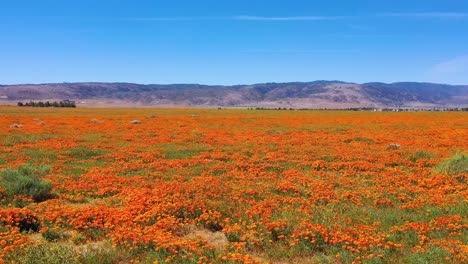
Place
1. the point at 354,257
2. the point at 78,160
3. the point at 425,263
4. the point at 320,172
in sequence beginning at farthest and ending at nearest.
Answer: the point at 78,160 < the point at 320,172 < the point at 354,257 < the point at 425,263

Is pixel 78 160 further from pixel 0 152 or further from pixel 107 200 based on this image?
pixel 107 200

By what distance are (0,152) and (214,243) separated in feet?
62.1

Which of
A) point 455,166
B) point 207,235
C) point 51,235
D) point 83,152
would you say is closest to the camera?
point 51,235

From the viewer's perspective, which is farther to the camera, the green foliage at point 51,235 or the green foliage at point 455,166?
the green foliage at point 455,166

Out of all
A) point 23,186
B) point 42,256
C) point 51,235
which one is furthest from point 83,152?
point 42,256

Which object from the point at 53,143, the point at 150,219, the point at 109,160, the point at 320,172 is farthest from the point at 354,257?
the point at 53,143

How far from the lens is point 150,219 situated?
10430mm

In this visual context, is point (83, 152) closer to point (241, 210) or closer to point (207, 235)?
point (241, 210)

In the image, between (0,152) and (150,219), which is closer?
(150,219)

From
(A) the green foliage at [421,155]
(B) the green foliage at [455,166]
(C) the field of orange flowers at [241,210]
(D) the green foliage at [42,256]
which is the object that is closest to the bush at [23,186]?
(C) the field of orange flowers at [241,210]

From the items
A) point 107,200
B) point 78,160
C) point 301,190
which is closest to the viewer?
point 107,200

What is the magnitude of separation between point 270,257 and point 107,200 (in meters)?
7.01

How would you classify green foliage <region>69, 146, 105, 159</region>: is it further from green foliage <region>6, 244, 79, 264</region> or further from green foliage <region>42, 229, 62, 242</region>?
green foliage <region>6, 244, 79, 264</region>

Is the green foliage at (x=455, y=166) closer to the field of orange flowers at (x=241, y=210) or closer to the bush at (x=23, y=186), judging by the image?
the field of orange flowers at (x=241, y=210)
